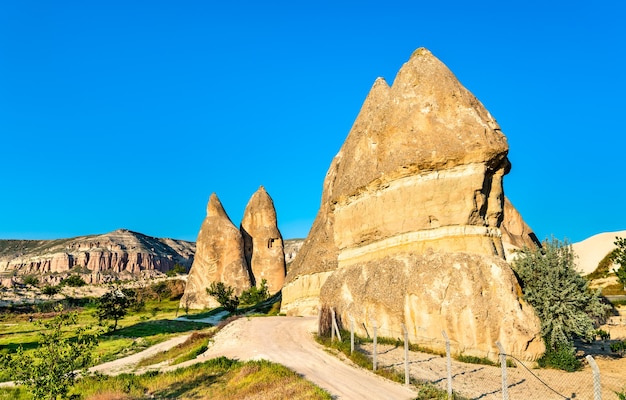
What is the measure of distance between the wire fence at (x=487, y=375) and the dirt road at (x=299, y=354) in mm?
1236

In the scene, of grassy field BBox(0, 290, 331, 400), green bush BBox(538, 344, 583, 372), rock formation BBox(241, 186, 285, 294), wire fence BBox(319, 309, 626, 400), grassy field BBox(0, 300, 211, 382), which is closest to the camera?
wire fence BBox(319, 309, 626, 400)

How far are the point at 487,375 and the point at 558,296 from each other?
20.9 feet

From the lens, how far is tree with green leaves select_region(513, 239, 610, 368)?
2205 cm

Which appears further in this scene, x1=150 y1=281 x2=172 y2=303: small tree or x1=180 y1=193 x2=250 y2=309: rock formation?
x1=150 y1=281 x2=172 y2=303: small tree

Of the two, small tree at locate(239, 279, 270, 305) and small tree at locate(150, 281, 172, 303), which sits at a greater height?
small tree at locate(150, 281, 172, 303)

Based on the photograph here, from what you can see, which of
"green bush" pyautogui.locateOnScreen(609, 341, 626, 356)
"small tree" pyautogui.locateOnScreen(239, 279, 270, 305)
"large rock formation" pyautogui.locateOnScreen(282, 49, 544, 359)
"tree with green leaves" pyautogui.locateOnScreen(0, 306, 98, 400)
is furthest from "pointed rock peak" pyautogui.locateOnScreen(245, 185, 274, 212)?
"tree with green leaves" pyautogui.locateOnScreen(0, 306, 98, 400)

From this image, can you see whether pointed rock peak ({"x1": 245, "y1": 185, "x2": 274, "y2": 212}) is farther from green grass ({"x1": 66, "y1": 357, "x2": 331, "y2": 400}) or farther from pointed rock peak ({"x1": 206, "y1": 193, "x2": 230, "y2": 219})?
green grass ({"x1": 66, "y1": 357, "x2": 331, "y2": 400})

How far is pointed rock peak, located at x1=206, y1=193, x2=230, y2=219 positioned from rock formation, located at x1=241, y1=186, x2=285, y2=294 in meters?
5.28

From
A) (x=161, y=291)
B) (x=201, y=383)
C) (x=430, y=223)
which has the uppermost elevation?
(x=430, y=223)

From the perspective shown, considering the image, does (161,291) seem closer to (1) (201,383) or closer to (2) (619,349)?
(1) (201,383)

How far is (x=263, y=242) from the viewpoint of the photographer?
86562 mm

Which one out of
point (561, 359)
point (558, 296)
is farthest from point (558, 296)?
point (561, 359)

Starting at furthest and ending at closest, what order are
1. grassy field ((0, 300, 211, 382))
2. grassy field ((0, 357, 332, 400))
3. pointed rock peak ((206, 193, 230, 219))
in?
pointed rock peak ((206, 193, 230, 219)) → grassy field ((0, 300, 211, 382)) → grassy field ((0, 357, 332, 400))

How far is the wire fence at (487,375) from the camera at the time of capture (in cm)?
1644
